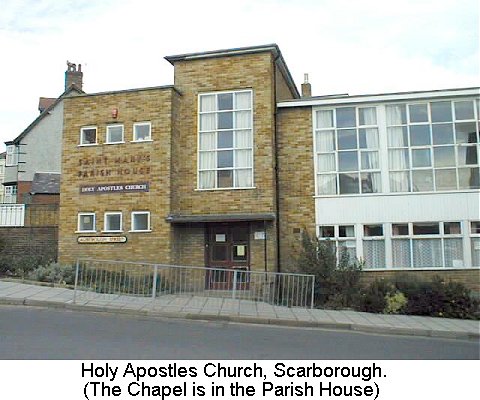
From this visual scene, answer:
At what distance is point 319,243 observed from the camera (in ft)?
44.2

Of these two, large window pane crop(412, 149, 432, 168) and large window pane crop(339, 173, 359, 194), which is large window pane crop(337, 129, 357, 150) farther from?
large window pane crop(412, 149, 432, 168)

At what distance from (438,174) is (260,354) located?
33.7 feet

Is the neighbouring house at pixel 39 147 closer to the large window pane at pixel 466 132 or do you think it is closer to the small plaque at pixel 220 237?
the small plaque at pixel 220 237

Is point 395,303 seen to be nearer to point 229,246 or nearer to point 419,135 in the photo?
point 229,246

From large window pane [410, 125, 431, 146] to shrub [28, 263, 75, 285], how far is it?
37.5 ft

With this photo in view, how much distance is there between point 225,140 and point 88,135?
15.8 ft

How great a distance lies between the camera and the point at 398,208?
14961 mm

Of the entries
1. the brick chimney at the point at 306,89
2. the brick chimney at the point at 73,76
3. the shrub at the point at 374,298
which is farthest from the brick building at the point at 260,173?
the brick chimney at the point at 73,76

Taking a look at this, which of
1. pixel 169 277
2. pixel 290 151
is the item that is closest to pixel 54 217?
pixel 169 277

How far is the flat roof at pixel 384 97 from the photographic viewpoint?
49.1 ft

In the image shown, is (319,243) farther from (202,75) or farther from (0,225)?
(0,225)

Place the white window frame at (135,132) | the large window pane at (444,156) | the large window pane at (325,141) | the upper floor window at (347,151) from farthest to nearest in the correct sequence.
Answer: the white window frame at (135,132) → the large window pane at (325,141) → the upper floor window at (347,151) → the large window pane at (444,156)

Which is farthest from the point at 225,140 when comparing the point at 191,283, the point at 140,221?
Result: the point at 191,283

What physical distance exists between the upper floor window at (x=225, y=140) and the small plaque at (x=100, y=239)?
3.09 m
